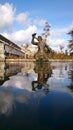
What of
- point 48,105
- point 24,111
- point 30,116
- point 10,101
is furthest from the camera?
point 10,101

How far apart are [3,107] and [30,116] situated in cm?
65

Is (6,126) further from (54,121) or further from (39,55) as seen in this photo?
(39,55)

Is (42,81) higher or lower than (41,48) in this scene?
lower

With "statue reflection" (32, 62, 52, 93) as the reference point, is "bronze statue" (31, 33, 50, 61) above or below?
above

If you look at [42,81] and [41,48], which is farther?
[41,48]

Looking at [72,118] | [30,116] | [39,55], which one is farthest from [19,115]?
[39,55]

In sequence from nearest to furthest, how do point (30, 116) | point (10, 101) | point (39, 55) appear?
point (30, 116) < point (10, 101) < point (39, 55)

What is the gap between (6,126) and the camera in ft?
9.50

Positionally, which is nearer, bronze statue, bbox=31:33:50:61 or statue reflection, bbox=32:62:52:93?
statue reflection, bbox=32:62:52:93

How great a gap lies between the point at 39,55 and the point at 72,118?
87.8ft

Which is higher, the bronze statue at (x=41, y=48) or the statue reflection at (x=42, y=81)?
Result: the bronze statue at (x=41, y=48)

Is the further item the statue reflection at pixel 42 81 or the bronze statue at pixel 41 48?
the bronze statue at pixel 41 48

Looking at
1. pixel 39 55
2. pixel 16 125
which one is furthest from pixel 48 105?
pixel 39 55

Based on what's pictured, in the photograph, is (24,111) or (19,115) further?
(24,111)
